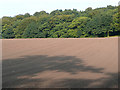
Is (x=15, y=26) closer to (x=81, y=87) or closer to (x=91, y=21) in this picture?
(x=91, y=21)

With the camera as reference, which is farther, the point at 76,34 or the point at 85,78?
the point at 76,34

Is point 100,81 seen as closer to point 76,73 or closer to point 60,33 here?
point 76,73

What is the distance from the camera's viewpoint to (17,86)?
4883 millimetres

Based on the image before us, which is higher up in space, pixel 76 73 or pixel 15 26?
pixel 15 26

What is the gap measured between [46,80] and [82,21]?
44159mm

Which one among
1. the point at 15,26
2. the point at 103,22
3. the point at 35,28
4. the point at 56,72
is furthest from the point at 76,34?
the point at 56,72

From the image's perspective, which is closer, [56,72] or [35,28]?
[56,72]

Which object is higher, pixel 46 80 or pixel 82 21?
pixel 82 21

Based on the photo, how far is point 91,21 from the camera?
4628 cm

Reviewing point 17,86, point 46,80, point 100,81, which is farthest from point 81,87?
point 17,86

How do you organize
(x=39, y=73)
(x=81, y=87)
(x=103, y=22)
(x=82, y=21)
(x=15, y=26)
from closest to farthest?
(x=81, y=87)
(x=39, y=73)
(x=103, y=22)
(x=82, y=21)
(x=15, y=26)

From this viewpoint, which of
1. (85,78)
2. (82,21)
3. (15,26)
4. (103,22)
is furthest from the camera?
(15,26)

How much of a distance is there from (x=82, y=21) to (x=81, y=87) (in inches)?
1760

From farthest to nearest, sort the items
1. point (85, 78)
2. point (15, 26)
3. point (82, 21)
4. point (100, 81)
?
point (15, 26), point (82, 21), point (85, 78), point (100, 81)
